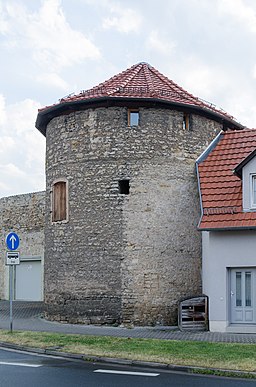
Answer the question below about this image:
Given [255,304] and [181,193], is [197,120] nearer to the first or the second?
[181,193]

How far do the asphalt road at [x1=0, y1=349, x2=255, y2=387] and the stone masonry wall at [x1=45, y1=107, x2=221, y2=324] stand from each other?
674 cm

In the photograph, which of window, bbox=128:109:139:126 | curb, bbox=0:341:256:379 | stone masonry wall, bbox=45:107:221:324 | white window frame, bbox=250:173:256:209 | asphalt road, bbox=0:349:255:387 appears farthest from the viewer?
window, bbox=128:109:139:126

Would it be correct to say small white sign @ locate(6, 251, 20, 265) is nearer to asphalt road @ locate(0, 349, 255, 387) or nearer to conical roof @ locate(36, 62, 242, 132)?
asphalt road @ locate(0, 349, 255, 387)

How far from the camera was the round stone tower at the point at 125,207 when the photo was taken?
19531 millimetres

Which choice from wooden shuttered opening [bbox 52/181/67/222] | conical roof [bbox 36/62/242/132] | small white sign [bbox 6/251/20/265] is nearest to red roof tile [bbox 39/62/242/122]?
conical roof [bbox 36/62/242/132]

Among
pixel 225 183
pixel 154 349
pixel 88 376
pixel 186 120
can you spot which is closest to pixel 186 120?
pixel 186 120

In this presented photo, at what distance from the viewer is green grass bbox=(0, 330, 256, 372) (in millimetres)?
12180

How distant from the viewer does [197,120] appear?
2116 cm

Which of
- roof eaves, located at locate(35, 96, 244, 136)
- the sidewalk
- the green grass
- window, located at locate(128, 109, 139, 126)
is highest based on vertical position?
roof eaves, located at locate(35, 96, 244, 136)

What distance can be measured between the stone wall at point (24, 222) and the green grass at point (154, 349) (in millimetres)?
12083

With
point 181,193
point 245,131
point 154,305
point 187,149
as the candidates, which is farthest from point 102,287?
point 245,131

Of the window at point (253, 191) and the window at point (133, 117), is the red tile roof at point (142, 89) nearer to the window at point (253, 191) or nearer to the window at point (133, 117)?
the window at point (133, 117)

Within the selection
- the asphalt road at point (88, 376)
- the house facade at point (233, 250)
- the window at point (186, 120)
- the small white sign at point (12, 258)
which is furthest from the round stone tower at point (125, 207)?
the asphalt road at point (88, 376)

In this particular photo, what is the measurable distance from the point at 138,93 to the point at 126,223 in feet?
14.2
